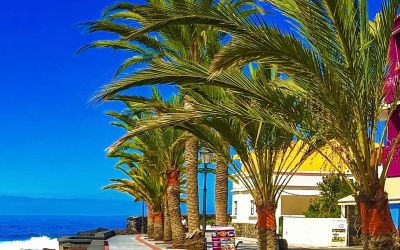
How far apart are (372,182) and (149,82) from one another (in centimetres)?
365

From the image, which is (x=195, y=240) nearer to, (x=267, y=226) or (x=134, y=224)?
(x=267, y=226)

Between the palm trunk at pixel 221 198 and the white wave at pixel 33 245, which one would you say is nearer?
the palm trunk at pixel 221 198

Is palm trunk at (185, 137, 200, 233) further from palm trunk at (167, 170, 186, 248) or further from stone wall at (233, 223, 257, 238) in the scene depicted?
stone wall at (233, 223, 257, 238)

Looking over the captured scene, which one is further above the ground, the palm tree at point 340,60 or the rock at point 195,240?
the palm tree at point 340,60

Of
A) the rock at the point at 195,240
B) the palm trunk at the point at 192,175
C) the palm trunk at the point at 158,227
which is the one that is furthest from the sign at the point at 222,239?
the palm trunk at the point at 158,227

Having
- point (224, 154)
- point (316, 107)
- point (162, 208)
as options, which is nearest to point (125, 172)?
point (162, 208)

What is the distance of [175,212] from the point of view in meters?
28.3

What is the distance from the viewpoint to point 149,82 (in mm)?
9352

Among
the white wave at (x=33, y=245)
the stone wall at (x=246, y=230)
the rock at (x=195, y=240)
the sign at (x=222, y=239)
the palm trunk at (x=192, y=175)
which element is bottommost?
the white wave at (x=33, y=245)

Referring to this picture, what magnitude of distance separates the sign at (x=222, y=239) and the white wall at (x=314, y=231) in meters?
16.5

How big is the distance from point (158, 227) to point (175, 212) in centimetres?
1146

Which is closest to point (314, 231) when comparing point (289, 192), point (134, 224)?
point (289, 192)

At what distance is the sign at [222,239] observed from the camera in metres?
18.9

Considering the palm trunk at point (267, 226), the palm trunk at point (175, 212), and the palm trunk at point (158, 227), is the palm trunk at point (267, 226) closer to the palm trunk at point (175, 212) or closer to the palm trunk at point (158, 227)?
the palm trunk at point (175, 212)
